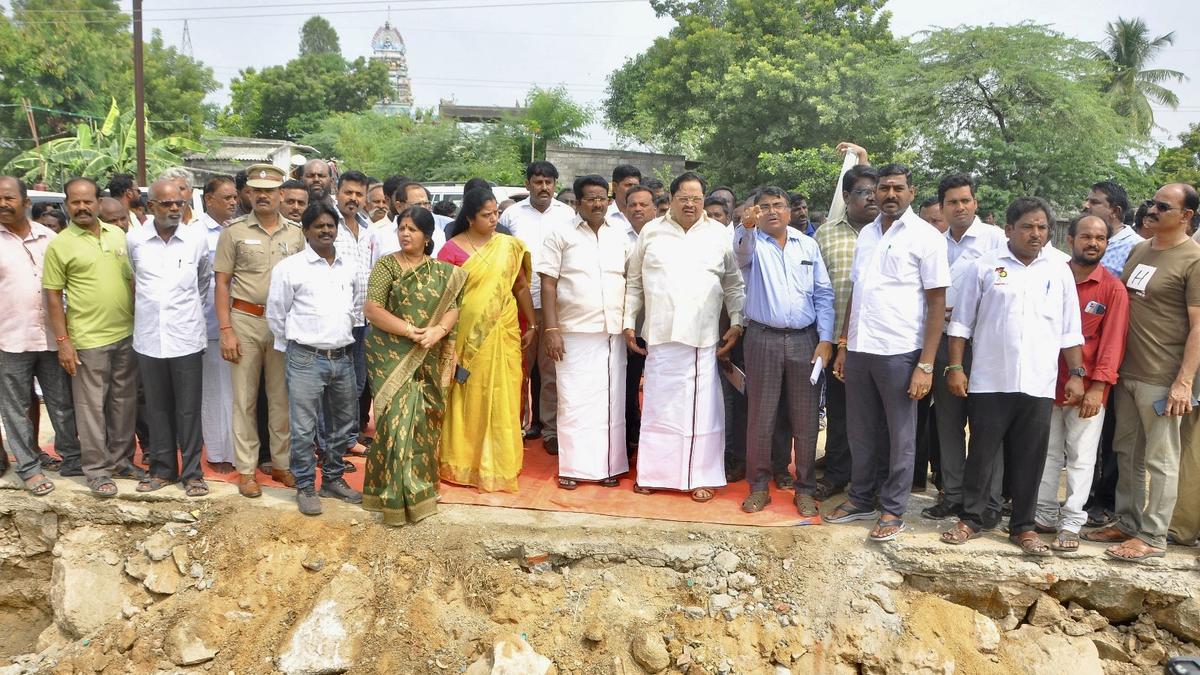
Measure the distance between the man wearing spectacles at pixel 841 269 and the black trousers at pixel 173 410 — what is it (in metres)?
3.84

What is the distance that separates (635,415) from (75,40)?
77.4 ft

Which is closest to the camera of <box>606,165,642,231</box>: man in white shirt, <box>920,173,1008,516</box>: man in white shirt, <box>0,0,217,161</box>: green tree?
<box>920,173,1008,516</box>: man in white shirt

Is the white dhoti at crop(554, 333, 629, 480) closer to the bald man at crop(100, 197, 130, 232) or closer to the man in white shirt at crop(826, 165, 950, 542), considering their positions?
the man in white shirt at crop(826, 165, 950, 542)

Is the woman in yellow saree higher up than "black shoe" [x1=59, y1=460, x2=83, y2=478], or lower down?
higher up

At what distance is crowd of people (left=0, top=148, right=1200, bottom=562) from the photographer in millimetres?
4157

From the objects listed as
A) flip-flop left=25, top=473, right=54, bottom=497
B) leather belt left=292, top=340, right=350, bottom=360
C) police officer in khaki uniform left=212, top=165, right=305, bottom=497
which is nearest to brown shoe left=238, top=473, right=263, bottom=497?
police officer in khaki uniform left=212, top=165, right=305, bottom=497

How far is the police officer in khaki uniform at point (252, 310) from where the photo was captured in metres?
4.70

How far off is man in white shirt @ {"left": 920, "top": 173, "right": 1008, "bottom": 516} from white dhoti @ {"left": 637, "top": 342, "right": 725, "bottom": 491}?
1.25 m

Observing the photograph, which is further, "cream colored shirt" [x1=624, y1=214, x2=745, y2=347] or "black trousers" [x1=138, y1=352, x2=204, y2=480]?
"black trousers" [x1=138, y1=352, x2=204, y2=480]

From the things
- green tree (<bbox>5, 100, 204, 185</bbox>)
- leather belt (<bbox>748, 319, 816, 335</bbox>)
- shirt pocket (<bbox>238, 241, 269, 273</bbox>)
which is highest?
green tree (<bbox>5, 100, 204, 185</bbox>)

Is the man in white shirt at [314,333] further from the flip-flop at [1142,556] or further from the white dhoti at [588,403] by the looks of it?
the flip-flop at [1142,556]

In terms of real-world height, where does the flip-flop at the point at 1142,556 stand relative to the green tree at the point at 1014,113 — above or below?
below

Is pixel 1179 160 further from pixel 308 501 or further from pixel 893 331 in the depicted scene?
pixel 308 501

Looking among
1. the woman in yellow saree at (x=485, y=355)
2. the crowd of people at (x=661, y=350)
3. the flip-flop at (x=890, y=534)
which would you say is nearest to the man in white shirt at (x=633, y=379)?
the crowd of people at (x=661, y=350)
